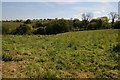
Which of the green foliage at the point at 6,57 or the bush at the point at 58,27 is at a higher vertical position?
the bush at the point at 58,27

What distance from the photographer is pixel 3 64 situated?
9.12m

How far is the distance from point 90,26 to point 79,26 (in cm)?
535

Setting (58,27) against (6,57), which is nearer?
(6,57)

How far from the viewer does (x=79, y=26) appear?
6450 centimetres

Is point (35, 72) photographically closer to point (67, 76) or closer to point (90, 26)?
point (67, 76)

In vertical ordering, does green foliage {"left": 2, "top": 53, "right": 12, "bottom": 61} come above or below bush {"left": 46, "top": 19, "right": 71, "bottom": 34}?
below

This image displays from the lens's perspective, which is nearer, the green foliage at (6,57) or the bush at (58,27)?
the green foliage at (6,57)

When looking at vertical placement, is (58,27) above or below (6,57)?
above

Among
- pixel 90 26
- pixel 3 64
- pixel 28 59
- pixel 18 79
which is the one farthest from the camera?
pixel 90 26

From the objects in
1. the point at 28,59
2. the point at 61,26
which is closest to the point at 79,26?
the point at 61,26

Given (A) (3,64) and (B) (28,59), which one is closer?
(A) (3,64)

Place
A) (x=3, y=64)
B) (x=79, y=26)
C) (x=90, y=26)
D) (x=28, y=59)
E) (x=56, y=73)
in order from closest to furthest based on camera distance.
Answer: (x=56, y=73) → (x=3, y=64) → (x=28, y=59) → (x=90, y=26) → (x=79, y=26)

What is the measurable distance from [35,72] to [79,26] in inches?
2253

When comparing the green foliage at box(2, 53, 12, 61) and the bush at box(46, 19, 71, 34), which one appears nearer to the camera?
the green foliage at box(2, 53, 12, 61)
